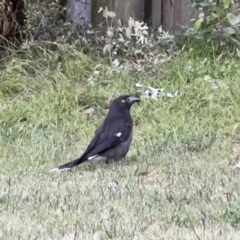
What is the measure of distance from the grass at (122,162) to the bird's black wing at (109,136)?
16cm

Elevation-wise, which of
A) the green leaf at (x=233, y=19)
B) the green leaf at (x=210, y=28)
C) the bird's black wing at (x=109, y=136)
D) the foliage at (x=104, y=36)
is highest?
the green leaf at (x=233, y=19)

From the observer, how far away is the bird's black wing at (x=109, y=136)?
17.8 feet

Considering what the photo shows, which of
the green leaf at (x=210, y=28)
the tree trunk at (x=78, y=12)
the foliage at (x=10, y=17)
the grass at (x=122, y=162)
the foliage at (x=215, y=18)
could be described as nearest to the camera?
the grass at (x=122, y=162)

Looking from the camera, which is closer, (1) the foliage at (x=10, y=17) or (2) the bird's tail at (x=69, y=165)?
(2) the bird's tail at (x=69, y=165)

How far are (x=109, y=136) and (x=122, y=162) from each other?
24cm

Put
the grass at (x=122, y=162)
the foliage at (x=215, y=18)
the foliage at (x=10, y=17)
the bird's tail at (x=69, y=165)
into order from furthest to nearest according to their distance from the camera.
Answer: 1. the foliage at (x=10, y=17)
2. the foliage at (x=215, y=18)
3. the bird's tail at (x=69, y=165)
4. the grass at (x=122, y=162)

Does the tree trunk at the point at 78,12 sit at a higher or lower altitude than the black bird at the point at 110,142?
lower

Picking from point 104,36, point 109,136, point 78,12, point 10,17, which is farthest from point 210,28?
point 10,17

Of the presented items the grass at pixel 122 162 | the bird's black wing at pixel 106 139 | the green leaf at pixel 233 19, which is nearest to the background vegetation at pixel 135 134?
the grass at pixel 122 162

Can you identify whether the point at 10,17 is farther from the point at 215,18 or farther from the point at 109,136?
the point at 109,136

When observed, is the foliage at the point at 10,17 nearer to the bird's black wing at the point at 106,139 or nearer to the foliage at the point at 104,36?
the foliage at the point at 104,36

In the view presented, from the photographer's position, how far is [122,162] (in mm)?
5594

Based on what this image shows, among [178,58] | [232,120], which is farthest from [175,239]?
[178,58]

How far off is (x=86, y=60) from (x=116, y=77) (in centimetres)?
51
